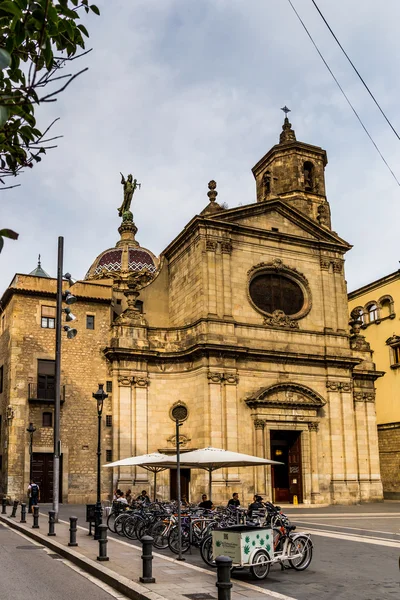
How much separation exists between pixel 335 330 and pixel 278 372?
17.2 feet

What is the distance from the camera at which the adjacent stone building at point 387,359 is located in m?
46.2

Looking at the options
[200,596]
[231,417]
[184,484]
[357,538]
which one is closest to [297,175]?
[231,417]

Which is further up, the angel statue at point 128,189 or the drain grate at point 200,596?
the angel statue at point 128,189

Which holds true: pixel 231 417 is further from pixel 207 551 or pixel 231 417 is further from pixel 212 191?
pixel 207 551

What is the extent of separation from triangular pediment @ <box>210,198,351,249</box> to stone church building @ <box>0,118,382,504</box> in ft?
0.28

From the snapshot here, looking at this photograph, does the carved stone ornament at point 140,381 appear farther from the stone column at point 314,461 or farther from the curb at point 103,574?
the curb at point 103,574

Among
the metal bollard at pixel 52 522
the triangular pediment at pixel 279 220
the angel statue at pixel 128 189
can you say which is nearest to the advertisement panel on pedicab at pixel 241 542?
the metal bollard at pixel 52 522

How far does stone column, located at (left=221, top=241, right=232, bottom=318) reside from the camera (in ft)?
123

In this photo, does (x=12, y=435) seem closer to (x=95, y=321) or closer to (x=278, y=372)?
(x=95, y=321)

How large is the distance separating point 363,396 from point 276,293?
8.49m

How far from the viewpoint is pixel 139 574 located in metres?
12.9

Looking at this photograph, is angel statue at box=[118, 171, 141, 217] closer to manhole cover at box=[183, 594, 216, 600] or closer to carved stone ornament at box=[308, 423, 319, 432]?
carved stone ornament at box=[308, 423, 319, 432]

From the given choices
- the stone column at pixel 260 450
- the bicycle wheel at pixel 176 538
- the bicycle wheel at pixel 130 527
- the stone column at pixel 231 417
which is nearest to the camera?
the bicycle wheel at pixel 176 538

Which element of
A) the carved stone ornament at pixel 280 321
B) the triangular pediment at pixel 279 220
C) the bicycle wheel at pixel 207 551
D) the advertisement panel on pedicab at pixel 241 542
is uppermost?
the triangular pediment at pixel 279 220
